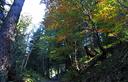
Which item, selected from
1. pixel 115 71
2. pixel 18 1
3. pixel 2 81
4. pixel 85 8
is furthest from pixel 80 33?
pixel 2 81

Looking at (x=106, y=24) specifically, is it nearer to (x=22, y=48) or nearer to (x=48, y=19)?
(x=48, y=19)

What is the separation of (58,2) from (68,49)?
793cm

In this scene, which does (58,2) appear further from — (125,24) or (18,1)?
(18,1)

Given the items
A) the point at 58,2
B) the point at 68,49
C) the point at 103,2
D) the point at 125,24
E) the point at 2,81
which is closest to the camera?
the point at 2,81

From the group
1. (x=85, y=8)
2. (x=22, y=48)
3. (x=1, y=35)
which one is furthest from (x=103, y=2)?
(x=22, y=48)

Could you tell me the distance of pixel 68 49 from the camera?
25.1m

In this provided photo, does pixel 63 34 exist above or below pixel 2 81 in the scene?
above

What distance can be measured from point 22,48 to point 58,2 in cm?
3562

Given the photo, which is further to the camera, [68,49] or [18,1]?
[68,49]

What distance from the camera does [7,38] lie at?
6.82 m

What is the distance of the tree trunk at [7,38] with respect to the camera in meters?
6.35

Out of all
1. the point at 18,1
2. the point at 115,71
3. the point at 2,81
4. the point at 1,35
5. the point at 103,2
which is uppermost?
the point at 103,2

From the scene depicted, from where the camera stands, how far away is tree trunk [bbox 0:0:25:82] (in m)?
6.35

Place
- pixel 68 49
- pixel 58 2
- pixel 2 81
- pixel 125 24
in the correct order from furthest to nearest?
pixel 68 49, pixel 58 2, pixel 125 24, pixel 2 81
